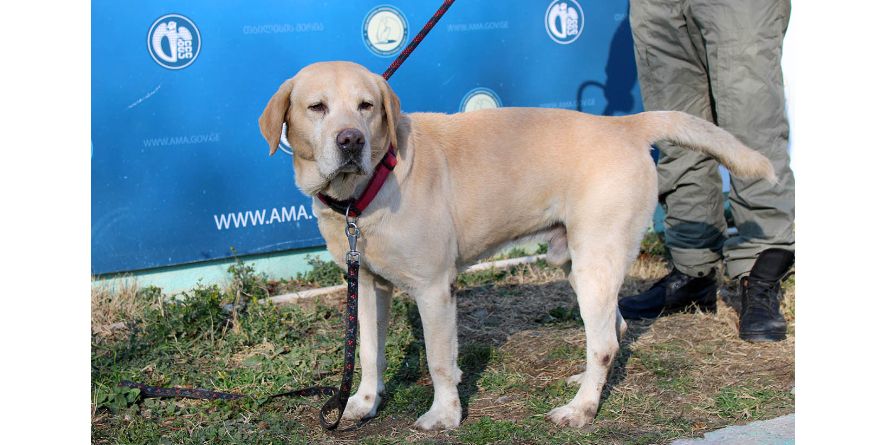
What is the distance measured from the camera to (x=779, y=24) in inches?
177

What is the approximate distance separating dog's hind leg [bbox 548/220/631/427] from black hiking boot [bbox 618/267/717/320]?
4.56ft

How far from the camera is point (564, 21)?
20.6ft

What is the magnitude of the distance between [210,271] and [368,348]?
1991 millimetres

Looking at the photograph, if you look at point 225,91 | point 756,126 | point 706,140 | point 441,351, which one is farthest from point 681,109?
point 225,91

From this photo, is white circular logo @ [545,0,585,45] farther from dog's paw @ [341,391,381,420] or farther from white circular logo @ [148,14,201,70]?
dog's paw @ [341,391,381,420]

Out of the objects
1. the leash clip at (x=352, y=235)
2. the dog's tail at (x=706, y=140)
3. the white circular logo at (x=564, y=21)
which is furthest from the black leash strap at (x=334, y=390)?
the white circular logo at (x=564, y=21)

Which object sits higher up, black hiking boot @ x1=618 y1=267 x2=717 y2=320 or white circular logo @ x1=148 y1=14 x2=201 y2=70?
white circular logo @ x1=148 y1=14 x2=201 y2=70

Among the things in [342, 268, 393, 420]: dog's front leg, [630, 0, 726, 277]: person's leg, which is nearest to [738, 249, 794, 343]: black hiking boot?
[630, 0, 726, 277]: person's leg

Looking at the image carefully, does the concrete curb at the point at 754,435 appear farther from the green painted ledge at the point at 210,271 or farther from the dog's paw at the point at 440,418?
the green painted ledge at the point at 210,271

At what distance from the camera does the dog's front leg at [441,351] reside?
366 centimetres

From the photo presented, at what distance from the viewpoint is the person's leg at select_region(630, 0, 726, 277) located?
16.1 feet

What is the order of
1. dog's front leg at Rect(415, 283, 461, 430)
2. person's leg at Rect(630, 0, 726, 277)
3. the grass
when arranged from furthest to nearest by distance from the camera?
person's leg at Rect(630, 0, 726, 277), the grass, dog's front leg at Rect(415, 283, 461, 430)

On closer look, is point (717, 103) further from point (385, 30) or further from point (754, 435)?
point (385, 30)

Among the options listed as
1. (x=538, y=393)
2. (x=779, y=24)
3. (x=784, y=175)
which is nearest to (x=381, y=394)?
(x=538, y=393)
